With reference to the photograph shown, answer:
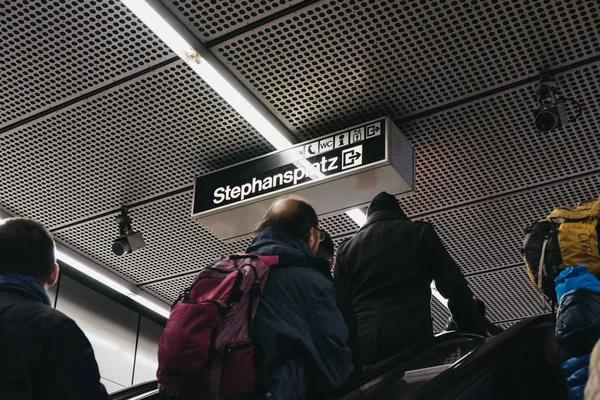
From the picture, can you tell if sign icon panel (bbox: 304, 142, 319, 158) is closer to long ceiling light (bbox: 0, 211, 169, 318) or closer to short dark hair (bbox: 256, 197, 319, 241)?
short dark hair (bbox: 256, 197, 319, 241)

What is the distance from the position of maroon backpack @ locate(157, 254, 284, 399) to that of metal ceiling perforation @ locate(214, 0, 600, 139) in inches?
90.3

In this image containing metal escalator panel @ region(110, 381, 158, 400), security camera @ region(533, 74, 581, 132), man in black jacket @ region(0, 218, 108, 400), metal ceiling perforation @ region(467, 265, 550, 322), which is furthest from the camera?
metal ceiling perforation @ region(467, 265, 550, 322)

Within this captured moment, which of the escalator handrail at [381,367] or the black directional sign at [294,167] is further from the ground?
the black directional sign at [294,167]

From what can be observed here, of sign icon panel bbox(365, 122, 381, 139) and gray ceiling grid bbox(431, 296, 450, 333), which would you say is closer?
sign icon panel bbox(365, 122, 381, 139)

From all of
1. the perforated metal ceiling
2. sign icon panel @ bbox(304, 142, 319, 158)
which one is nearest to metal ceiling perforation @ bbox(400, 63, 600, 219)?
the perforated metal ceiling

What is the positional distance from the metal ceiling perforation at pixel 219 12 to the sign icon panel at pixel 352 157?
1168mm

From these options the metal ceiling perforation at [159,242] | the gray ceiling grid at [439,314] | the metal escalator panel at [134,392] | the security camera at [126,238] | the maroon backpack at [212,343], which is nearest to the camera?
the maroon backpack at [212,343]

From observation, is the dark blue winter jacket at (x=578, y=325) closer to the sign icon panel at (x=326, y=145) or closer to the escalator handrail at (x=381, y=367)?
the escalator handrail at (x=381, y=367)

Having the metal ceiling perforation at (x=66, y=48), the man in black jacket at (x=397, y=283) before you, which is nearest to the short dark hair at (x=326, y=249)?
the man in black jacket at (x=397, y=283)

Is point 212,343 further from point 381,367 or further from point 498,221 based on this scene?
point 498,221

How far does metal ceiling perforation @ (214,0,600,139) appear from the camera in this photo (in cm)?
480

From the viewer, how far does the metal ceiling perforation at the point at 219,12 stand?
4789 millimetres

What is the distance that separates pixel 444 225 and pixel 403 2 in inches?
119

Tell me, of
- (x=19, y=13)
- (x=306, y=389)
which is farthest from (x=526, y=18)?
(x=19, y=13)
